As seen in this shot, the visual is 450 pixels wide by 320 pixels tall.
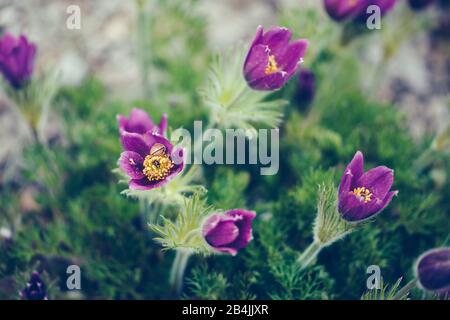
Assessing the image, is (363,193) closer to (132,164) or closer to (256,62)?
(256,62)

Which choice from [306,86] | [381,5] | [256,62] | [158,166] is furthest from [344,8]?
[158,166]

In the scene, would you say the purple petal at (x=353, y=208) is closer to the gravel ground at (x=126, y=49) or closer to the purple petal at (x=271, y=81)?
the purple petal at (x=271, y=81)

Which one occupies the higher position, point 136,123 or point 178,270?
point 136,123

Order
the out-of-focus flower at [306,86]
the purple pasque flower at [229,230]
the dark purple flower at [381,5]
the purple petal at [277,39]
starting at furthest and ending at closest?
1. the out-of-focus flower at [306,86]
2. the dark purple flower at [381,5]
3. the purple petal at [277,39]
4. the purple pasque flower at [229,230]

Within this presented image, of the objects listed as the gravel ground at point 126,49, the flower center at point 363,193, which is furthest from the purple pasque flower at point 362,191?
the gravel ground at point 126,49
